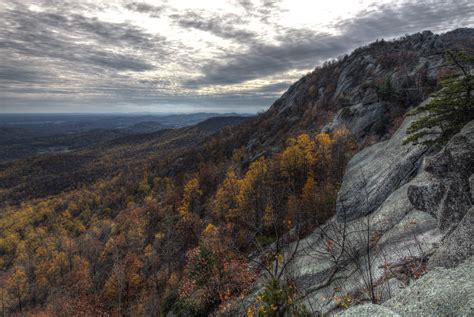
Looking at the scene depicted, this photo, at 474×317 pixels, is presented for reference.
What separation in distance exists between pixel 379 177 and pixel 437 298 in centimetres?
1724

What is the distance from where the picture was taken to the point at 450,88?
11.9 metres

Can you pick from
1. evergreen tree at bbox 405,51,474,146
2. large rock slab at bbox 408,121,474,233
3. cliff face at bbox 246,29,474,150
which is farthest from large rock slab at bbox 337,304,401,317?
cliff face at bbox 246,29,474,150

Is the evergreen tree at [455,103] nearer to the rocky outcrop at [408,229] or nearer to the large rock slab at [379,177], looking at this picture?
the rocky outcrop at [408,229]

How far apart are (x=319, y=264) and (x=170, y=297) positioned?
22.5 metres

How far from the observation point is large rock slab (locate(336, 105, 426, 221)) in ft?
63.8

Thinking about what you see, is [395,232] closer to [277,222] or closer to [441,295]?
[441,295]

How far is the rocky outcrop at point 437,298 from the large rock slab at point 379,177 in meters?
9.62

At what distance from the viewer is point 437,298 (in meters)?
6.89

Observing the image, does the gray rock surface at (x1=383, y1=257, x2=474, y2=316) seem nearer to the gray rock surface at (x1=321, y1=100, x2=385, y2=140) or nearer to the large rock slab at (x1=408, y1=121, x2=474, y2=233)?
the large rock slab at (x1=408, y1=121, x2=474, y2=233)

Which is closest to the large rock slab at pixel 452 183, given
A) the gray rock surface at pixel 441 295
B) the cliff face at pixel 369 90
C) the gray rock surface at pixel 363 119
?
the gray rock surface at pixel 441 295

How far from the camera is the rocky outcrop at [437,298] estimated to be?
6438 mm

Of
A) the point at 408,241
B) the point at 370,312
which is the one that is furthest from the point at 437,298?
the point at 408,241

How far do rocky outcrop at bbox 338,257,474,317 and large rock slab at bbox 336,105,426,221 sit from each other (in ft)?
31.6

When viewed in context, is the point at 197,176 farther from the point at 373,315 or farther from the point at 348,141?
the point at 373,315
